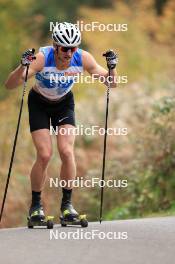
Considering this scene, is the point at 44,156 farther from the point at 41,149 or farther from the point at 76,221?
the point at 76,221

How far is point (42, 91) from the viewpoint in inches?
441

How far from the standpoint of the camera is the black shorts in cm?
1122

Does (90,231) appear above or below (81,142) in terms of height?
below

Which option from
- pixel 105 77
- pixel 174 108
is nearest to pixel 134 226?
pixel 105 77

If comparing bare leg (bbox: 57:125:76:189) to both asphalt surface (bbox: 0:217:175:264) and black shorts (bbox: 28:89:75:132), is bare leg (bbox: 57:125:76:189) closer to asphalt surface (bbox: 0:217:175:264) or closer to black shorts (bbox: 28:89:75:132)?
black shorts (bbox: 28:89:75:132)

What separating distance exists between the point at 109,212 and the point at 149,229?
5.85m

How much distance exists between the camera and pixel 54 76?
36.1ft

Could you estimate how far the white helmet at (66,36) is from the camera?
1073 cm

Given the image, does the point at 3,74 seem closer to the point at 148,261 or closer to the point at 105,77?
the point at 105,77

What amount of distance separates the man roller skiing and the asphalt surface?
0.58m

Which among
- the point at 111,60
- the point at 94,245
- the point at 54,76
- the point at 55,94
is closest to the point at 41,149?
the point at 55,94

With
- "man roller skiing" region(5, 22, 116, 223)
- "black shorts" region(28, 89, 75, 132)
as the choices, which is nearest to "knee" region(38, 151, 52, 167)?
"man roller skiing" region(5, 22, 116, 223)

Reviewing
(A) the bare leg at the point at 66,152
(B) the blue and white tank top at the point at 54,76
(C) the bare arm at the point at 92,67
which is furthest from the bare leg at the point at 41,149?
(C) the bare arm at the point at 92,67

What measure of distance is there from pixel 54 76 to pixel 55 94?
0.26m
